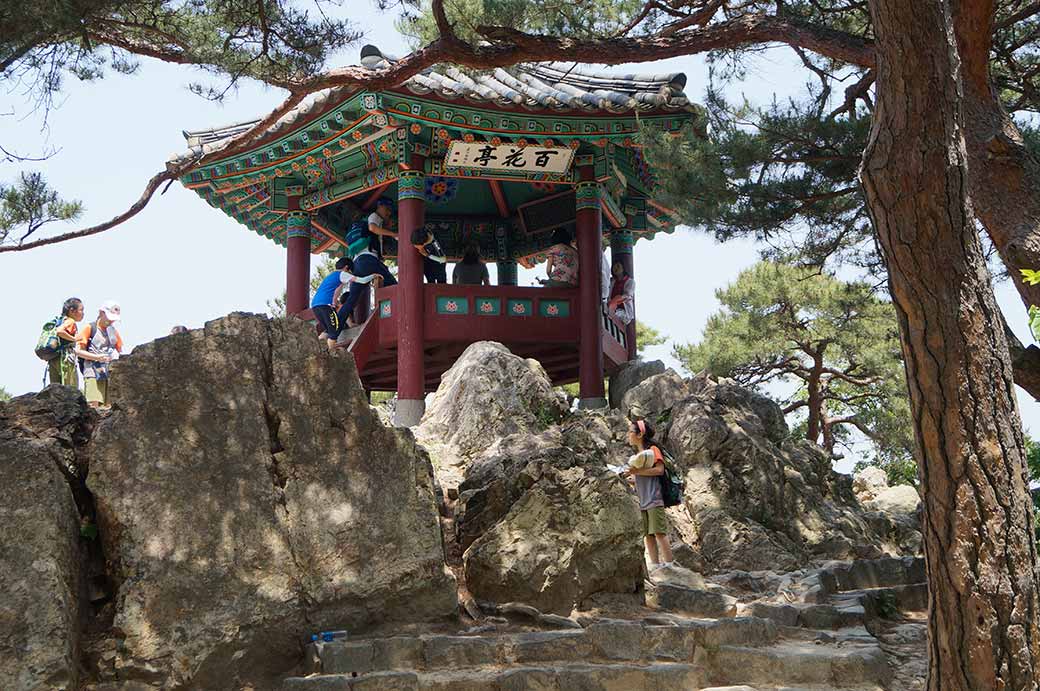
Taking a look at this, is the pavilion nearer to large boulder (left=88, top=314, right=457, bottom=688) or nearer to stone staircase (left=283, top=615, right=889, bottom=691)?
large boulder (left=88, top=314, right=457, bottom=688)

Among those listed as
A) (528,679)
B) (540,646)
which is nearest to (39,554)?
(528,679)

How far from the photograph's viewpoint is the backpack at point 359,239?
13.1 metres

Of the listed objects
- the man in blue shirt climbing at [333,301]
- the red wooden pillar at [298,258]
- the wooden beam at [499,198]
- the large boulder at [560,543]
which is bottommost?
the large boulder at [560,543]

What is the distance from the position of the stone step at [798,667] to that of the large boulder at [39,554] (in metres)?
3.38

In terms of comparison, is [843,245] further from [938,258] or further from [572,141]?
[938,258]

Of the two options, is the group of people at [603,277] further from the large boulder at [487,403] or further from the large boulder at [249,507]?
the large boulder at [249,507]

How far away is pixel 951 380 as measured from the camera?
415 cm

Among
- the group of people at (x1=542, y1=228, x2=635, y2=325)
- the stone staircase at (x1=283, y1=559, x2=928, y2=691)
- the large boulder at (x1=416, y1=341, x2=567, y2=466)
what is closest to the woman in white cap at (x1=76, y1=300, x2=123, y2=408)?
the large boulder at (x1=416, y1=341, x2=567, y2=466)

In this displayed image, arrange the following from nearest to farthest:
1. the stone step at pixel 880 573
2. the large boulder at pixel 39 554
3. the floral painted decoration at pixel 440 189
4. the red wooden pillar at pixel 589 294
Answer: the large boulder at pixel 39 554 < the stone step at pixel 880 573 < the red wooden pillar at pixel 589 294 < the floral painted decoration at pixel 440 189

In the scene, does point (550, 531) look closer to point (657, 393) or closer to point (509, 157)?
point (657, 393)

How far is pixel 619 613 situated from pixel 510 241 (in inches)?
391

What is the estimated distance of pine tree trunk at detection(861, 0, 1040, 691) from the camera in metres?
4.06

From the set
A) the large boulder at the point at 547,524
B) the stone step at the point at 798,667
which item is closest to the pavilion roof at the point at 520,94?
the large boulder at the point at 547,524

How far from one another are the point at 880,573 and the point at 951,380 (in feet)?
15.3
